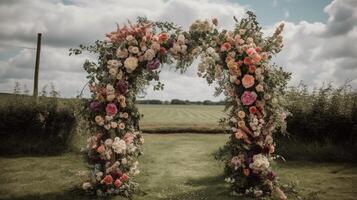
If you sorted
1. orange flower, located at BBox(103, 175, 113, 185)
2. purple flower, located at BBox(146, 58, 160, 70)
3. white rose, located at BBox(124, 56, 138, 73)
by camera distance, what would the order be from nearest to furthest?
1. orange flower, located at BBox(103, 175, 113, 185)
2. white rose, located at BBox(124, 56, 138, 73)
3. purple flower, located at BBox(146, 58, 160, 70)

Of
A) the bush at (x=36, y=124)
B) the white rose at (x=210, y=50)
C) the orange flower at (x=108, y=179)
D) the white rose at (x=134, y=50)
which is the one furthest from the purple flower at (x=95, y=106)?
the bush at (x=36, y=124)

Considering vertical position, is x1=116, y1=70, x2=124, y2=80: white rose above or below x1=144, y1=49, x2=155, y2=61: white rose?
below

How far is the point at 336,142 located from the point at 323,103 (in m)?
1.64

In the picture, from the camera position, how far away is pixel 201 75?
33.9 ft

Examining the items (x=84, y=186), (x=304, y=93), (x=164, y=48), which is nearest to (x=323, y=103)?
(x=304, y=93)

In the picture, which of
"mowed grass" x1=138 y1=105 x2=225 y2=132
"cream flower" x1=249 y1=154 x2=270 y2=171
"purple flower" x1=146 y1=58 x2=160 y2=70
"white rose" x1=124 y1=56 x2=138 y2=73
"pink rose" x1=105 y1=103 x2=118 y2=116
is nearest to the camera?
"cream flower" x1=249 y1=154 x2=270 y2=171

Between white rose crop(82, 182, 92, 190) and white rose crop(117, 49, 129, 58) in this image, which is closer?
white rose crop(82, 182, 92, 190)

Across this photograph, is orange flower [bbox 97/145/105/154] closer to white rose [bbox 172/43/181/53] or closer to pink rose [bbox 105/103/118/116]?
pink rose [bbox 105/103/118/116]

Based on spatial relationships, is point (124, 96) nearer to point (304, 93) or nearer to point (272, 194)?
point (272, 194)

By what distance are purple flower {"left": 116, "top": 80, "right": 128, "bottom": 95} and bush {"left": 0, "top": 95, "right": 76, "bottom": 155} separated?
318 inches

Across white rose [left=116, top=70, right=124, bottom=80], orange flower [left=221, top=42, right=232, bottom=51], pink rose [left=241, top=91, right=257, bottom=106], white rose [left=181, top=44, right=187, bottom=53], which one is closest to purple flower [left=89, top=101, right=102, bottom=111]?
white rose [left=116, top=70, right=124, bottom=80]

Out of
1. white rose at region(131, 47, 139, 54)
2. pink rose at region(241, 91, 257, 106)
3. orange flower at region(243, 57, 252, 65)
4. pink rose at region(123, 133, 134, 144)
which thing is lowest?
pink rose at region(123, 133, 134, 144)

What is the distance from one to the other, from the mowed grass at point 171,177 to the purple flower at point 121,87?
2.49 m

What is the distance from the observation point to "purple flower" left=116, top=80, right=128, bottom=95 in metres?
10.0
